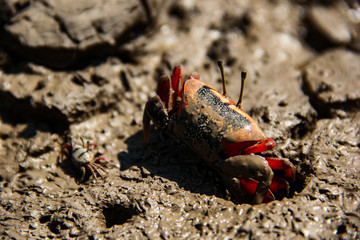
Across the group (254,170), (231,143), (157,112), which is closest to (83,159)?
(157,112)

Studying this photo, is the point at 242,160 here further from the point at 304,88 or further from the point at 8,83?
the point at 8,83

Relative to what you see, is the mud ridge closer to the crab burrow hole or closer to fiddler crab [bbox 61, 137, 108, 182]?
fiddler crab [bbox 61, 137, 108, 182]

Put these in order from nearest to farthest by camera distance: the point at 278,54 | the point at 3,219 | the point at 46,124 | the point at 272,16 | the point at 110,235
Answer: the point at 110,235 < the point at 3,219 < the point at 46,124 < the point at 278,54 < the point at 272,16

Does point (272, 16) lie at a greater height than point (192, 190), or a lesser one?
greater

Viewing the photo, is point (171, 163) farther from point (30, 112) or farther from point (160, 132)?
point (30, 112)

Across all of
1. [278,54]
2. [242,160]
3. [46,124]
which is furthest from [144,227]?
[278,54]
